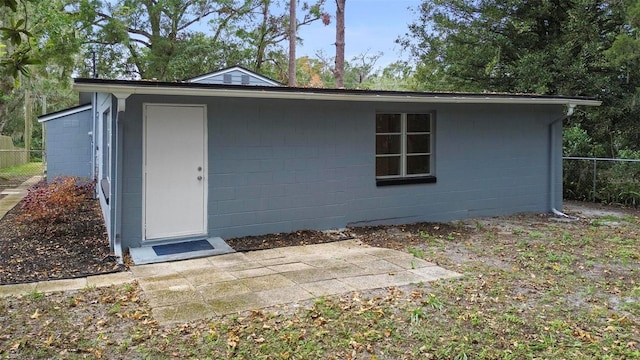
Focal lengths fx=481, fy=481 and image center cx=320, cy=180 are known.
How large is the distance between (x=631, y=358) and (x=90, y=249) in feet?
19.8

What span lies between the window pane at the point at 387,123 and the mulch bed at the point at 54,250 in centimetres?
459

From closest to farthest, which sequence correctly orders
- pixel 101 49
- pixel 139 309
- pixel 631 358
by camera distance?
pixel 631 358 < pixel 139 309 < pixel 101 49

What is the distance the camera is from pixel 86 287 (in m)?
4.76

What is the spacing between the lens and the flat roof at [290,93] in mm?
5562

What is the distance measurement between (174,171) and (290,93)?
75.3 inches

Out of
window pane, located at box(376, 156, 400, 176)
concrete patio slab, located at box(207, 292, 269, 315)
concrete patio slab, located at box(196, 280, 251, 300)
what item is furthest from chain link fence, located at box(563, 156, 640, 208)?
concrete patio slab, located at box(207, 292, 269, 315)

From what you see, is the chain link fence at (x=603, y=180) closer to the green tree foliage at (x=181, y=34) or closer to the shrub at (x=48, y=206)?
the shrub at (x=48, y=206)

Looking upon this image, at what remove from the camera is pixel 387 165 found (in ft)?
27.1

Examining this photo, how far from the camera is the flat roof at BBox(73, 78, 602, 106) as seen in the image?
5562 mm

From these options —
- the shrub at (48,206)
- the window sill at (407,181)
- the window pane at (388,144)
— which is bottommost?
the shrub at (48,206)

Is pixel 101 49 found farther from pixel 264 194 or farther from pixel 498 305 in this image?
pixel 498 305

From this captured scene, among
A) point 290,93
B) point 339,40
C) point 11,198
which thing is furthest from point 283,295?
point 339,40

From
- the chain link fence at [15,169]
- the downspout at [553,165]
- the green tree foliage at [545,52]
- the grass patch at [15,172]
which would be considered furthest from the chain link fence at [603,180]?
the grass patch at [15,172]

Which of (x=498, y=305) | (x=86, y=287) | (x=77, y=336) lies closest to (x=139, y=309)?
(x=77, y=336)
